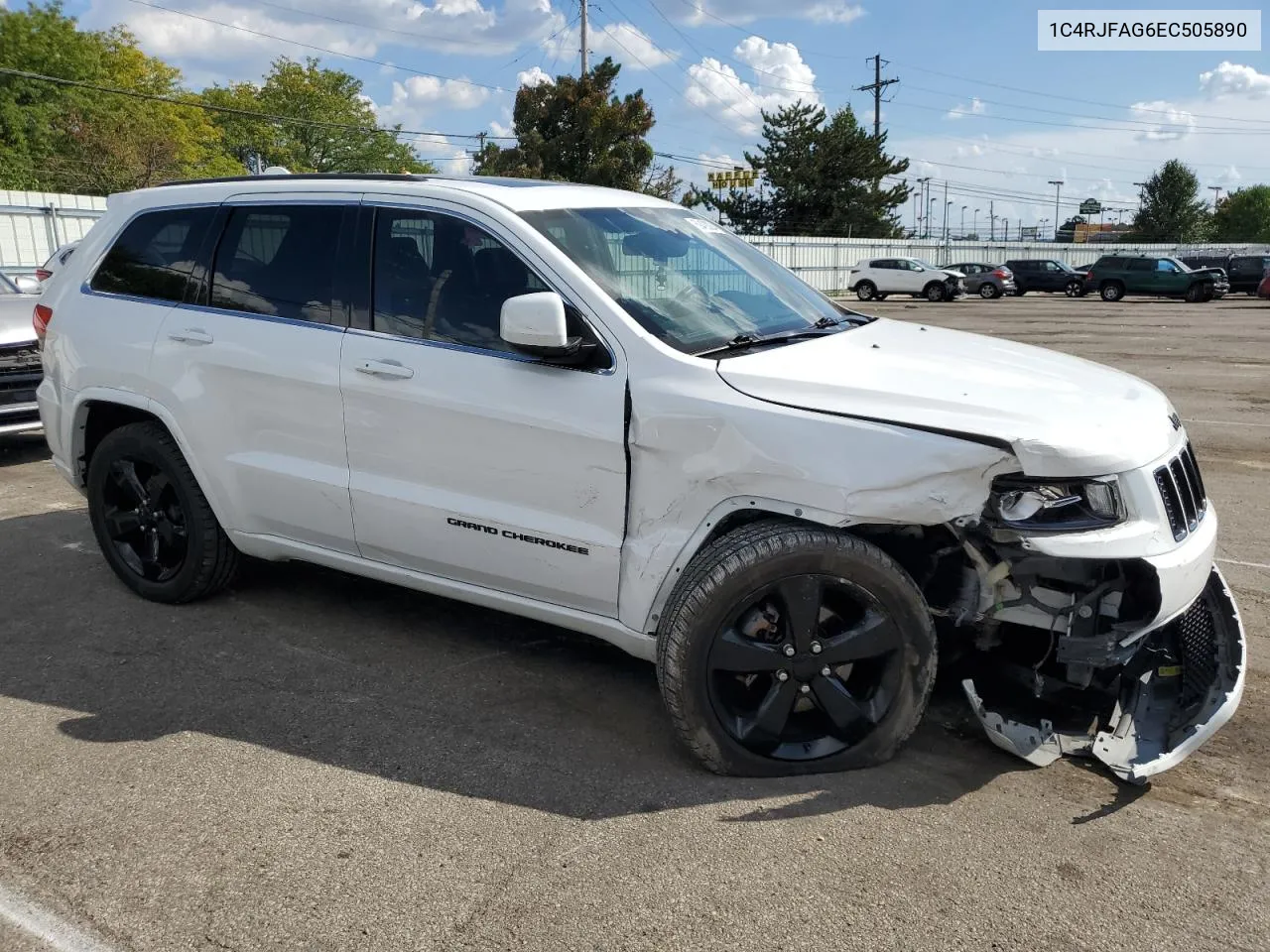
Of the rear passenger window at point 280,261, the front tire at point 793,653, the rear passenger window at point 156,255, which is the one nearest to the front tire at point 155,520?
the rear passenger window at point 156,255

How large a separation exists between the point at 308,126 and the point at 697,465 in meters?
70.9

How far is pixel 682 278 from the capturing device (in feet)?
12.7

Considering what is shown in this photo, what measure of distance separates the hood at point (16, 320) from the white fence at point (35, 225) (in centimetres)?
1277

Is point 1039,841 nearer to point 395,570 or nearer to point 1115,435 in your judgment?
point 1115,435

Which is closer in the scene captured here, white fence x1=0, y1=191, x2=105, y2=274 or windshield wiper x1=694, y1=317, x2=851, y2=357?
windshield wiper x1=694, y1=317, x2=851, y2=357

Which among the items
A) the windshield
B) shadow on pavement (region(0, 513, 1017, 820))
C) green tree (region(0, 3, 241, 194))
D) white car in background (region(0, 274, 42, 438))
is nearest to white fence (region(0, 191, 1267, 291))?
the windshield

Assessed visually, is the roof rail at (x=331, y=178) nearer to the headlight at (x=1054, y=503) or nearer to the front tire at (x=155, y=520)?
the front tire at (x=155, y=520)

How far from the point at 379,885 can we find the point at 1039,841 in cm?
187

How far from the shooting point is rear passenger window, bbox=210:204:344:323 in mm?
4176

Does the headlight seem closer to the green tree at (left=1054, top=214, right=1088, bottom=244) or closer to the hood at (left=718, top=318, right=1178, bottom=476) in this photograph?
the hood at (left=718, top=318, right=1178, bottom=476)

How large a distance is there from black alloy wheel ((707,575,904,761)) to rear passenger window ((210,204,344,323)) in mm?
2124

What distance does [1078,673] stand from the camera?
316cm

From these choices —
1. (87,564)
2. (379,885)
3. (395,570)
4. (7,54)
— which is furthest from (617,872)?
(7,54)

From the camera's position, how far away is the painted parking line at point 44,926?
8.44 ft
